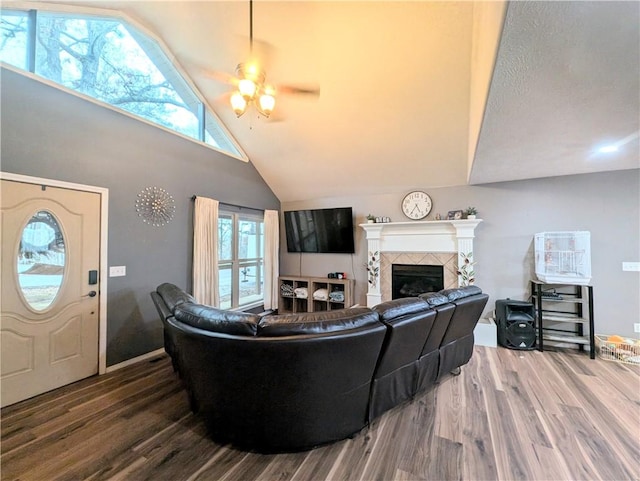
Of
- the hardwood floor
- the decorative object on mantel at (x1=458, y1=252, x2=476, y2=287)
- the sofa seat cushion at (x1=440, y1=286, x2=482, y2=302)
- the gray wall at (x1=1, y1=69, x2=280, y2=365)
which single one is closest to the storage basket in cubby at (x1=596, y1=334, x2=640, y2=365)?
the hardwood floor

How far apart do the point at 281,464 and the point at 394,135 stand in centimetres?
392

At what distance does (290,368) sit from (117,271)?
263 cm

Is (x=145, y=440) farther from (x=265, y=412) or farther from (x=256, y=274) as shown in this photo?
(x=256, y=274)

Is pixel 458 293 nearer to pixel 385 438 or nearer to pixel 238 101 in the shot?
pixel 385 438

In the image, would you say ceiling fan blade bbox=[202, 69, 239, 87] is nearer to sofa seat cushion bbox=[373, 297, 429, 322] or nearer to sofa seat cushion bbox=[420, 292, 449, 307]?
sofa seat cushion bbox=[373, 297, 429, 322]

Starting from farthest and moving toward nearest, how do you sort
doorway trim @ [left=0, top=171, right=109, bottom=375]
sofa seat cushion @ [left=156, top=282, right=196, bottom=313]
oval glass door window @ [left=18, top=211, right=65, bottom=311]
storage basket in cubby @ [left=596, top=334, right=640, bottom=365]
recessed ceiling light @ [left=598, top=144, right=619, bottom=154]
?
storage basket in cubby @ [left=596, top=334, right=640, bottom=365], doorway trim @ [left=0, top=171, right=109, bottom=375], recessed ceiling light @ [left=598, top=144, right=619, bottom=154], oval glass door window @ [left=18, top=211, right=65, bottom=311], sofa seat cushion @ [left=156, top=282, right=196, bottom=313]

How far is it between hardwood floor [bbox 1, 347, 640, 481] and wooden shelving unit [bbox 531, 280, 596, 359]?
2.63 feet

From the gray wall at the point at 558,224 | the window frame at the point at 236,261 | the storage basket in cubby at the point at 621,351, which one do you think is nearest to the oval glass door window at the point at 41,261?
the window frame at the point at 236,261

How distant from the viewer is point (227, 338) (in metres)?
1.61

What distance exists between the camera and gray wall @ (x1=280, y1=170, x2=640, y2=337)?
3.54 m

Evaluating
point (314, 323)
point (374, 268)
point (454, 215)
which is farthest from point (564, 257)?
point (314, 323)

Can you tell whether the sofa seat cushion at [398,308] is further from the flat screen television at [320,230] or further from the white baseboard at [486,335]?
the flat screen television at [320,230]

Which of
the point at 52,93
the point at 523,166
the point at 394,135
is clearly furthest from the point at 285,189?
the point at 523,166

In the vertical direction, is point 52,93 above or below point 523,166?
above
